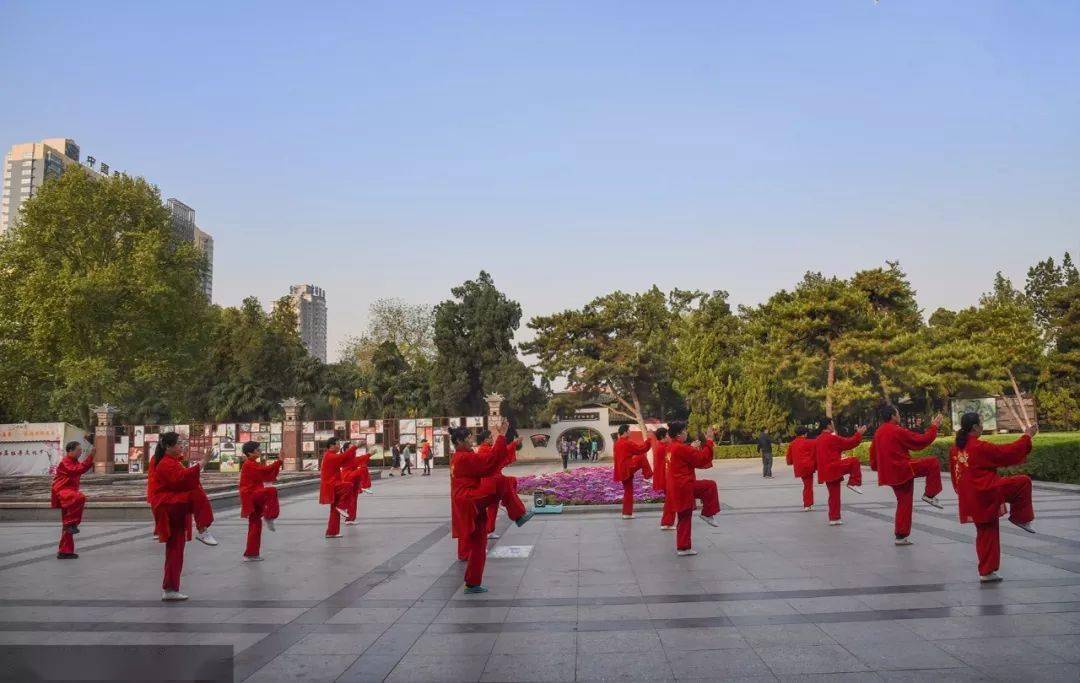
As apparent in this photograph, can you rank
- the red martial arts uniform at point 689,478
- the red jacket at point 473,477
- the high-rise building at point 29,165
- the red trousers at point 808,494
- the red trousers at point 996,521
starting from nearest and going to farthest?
1. the red trousers at point 996,521
2. the red jacket at point 473,477
3. the red martial arts uniform at point 689,478
4. the red trousers at point 808,494
5. the high-rise building at point 29,165

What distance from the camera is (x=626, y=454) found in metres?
12.9

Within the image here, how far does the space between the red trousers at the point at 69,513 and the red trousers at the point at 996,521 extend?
1087cm

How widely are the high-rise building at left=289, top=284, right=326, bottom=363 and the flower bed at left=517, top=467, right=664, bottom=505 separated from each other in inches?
5288

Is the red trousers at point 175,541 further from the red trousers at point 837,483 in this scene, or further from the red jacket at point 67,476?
the red trousers at point 837,483

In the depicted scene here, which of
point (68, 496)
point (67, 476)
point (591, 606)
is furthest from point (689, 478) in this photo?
point (67, 476)

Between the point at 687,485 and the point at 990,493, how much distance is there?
10.9 feet

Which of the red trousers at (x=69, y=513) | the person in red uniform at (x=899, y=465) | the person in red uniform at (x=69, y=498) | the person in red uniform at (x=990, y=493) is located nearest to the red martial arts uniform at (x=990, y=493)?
the person in red uniform at (x=990, y=493)

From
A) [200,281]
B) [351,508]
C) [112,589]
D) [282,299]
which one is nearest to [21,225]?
[200,281]

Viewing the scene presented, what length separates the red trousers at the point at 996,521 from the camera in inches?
272

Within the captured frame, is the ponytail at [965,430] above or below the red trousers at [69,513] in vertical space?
above

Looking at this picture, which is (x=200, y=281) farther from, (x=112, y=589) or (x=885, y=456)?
(x=885, y=456)

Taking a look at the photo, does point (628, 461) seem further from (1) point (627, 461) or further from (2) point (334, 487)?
(2) point (334, 487)

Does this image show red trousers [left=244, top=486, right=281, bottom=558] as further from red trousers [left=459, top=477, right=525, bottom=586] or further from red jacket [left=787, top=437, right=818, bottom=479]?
red jacket [left=787, top=437, right=818, bottom=479]

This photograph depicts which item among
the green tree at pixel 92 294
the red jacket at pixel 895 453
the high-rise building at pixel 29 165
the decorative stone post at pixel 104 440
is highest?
the high-rise building at pixel 29 165
